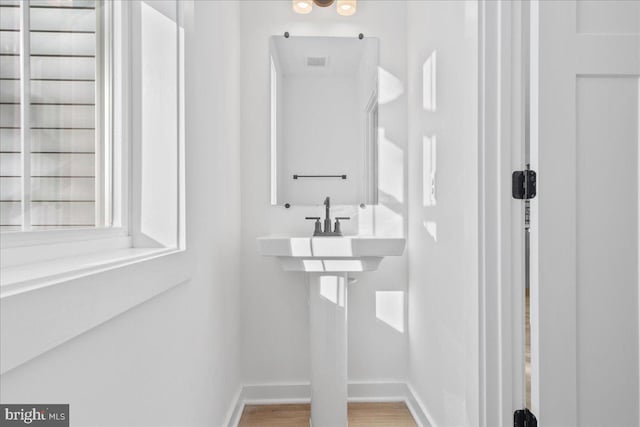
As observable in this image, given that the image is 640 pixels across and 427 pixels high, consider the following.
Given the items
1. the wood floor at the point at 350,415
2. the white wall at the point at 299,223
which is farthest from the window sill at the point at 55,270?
the wood floor at the point at 350,415

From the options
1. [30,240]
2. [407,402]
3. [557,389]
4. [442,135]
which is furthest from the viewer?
[407,402]

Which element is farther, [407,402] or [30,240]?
[407,402]

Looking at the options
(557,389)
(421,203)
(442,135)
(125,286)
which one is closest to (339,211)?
(421,203)

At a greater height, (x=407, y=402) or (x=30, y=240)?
(x=30, y=240)

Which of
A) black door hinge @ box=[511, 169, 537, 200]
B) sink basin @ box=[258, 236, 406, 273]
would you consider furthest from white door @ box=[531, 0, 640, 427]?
sink basin @ box=[258, 236, 406, 273]

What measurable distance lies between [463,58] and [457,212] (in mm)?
536

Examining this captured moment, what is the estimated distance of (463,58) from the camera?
1.46 meters

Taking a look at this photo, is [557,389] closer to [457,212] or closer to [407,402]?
[457,212]

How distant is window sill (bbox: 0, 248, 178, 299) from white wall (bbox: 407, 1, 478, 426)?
1.02m

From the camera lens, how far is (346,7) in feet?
7.39

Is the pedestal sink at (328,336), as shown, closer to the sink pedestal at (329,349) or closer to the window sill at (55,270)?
the sink pedestal at (329,349)

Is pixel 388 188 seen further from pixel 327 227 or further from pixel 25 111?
pixel 25 111

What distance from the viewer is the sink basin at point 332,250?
1718 millimetres

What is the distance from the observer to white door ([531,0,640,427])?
4.07 ft
